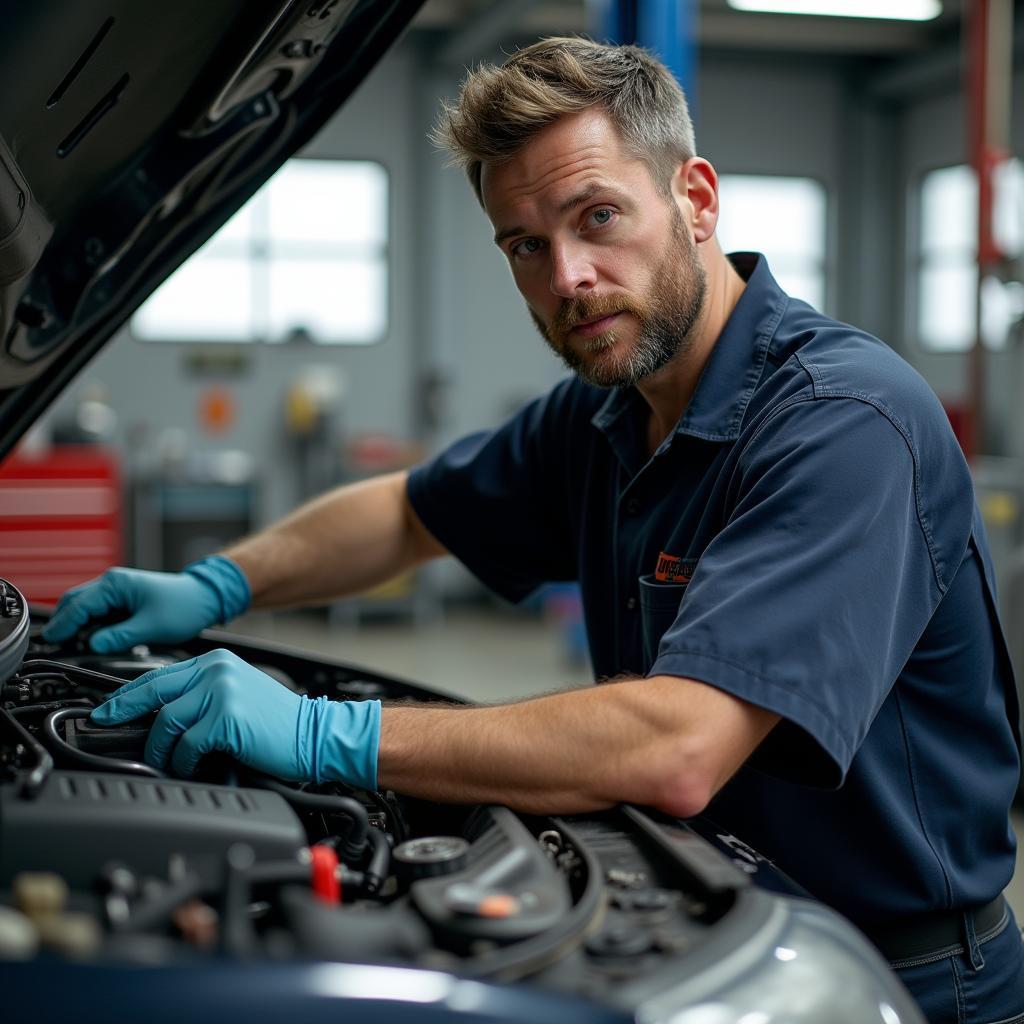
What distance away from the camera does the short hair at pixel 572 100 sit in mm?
1312

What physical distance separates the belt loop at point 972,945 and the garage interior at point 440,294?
4699 millimetres

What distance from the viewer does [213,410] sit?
7.09 meters

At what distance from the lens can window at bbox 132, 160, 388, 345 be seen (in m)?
7.05

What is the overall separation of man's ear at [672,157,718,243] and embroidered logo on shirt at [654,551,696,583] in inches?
15.5

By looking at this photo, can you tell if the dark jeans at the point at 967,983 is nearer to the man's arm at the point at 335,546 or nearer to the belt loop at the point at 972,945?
the belt loop at the point at 972,945

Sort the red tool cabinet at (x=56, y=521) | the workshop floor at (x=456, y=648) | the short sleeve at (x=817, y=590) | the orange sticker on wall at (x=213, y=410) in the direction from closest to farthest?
the short sleeve at (x=817, y=590)
the red tool cabinet at (x=56, y=521)
the workshop floor at (x=456, y=648)
the orange sticker on wall at (x=213, y=410)

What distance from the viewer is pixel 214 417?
7090 millimetres

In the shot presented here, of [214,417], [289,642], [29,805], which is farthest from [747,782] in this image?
[214,417]

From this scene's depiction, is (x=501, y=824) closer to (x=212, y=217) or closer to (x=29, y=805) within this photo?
(x=29, y=805)

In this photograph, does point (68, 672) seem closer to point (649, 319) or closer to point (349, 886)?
point (349, 886)

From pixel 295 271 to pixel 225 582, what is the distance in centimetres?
577

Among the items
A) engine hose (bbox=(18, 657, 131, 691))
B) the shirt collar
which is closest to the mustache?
the shirt collar

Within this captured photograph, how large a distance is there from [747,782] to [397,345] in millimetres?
6432

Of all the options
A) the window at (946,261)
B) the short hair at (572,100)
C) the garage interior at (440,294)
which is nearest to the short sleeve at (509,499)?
the short hair at (572,100)
